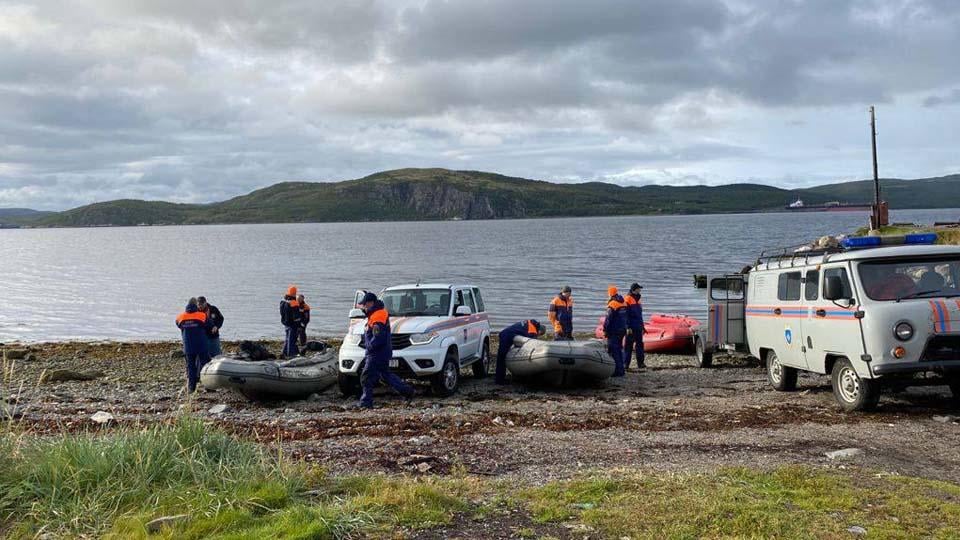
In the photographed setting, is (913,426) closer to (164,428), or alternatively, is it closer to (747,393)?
(747,393)

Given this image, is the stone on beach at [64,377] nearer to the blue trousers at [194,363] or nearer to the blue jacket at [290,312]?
the blue jacket at [290,312]

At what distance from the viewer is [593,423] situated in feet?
35.7

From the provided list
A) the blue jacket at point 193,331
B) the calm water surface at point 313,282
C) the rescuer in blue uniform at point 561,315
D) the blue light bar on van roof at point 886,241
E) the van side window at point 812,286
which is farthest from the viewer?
the calm water surface at point 313,282

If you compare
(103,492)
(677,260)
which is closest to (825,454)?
(103,492)

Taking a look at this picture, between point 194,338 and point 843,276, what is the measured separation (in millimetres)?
11395

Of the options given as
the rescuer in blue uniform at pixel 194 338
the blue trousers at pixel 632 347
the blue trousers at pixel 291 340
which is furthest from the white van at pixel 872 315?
the blue trousers at pixel 291 340

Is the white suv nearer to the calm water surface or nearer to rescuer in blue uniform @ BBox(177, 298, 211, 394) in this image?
rescuer in blue uniform @ BBox(177, 298, 211, 394)

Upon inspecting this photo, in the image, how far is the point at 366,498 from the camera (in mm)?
6660

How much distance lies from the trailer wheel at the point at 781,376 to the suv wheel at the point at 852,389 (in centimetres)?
216

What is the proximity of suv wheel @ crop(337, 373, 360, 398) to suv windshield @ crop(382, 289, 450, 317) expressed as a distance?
140 centimetres

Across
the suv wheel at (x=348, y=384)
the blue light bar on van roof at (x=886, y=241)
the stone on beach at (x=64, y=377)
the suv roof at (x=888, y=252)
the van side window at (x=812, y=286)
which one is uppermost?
the blue light bar on van roof at (x=886, y=241)

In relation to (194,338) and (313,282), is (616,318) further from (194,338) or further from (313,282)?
(313,282)

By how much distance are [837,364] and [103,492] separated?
31.9ft

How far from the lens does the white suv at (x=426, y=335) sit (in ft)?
44.8
